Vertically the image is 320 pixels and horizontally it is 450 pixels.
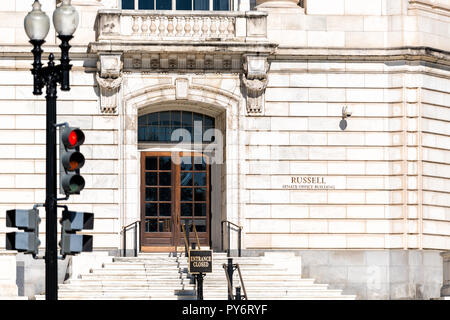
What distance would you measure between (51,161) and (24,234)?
4.56 ft

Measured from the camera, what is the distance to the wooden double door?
37125 millimetres

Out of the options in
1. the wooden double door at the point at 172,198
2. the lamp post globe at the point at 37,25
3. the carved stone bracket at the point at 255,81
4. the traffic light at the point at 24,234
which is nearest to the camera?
the traffic light at the point at 24,234

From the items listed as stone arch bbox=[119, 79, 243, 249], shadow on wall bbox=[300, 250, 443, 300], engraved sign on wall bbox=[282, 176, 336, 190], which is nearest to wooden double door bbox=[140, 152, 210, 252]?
stone arch bbox=[119, 79, 243, 249]

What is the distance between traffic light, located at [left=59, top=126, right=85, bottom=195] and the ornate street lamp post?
0.91 feet

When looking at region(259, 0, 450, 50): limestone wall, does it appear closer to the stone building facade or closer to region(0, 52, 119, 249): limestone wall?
the stone building facade

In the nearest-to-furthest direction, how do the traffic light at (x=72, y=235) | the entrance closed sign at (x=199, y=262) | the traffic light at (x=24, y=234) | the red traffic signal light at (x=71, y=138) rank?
the traffic light at (x=24, y=234), the traffic light at (x=72, y=235), the red traffic signal light at (x=71, y=138), the entrance closed sign at (x=199, y=262)

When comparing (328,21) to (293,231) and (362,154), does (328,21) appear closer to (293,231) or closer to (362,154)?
(362,154)

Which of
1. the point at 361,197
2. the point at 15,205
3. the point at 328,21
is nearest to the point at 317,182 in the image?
the point at 361,197

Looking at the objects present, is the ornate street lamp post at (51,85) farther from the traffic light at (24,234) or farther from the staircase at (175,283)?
the staircase at (175,283)

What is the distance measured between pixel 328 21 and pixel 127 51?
19.7 ft

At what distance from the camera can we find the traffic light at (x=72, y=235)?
2159 centimetres

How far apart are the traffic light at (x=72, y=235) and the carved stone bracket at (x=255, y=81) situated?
14.6m

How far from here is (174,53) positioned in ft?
117

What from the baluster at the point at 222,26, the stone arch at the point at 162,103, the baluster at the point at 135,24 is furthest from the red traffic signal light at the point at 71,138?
the baluster at the point at 222,26
